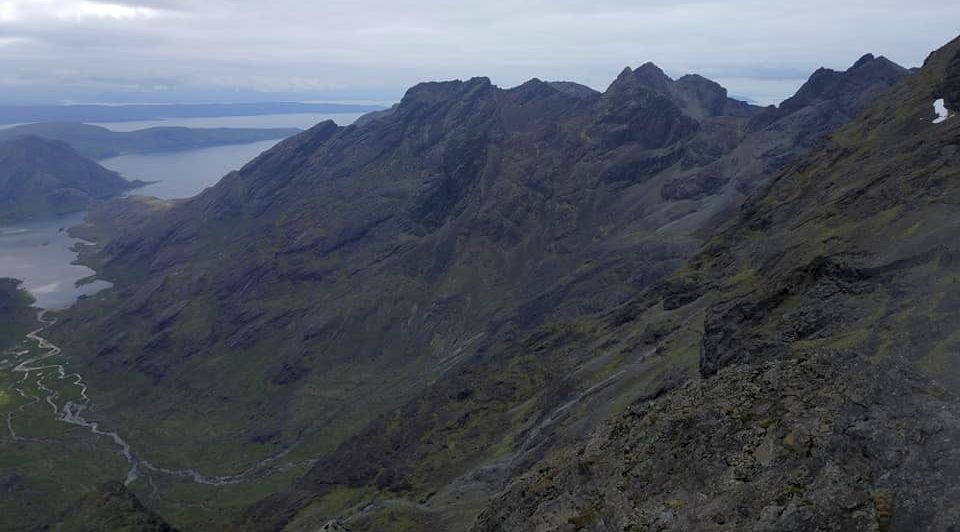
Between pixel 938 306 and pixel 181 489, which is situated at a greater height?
pixel 938 306

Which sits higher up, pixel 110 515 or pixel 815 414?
pixel 815 414

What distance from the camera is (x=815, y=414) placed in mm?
32406

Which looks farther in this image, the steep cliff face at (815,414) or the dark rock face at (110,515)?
the dark rock face at (110,515)

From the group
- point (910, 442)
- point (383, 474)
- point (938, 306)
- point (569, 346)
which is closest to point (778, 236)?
point (569, 346)

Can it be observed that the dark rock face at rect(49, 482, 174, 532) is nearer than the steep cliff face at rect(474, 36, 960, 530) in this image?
No

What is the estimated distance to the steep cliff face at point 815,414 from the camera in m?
27.4

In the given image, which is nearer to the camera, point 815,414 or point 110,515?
point 815,414

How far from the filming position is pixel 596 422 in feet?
254

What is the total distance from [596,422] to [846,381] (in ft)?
149

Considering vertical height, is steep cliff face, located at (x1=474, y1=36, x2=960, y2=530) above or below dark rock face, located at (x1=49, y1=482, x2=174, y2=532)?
above

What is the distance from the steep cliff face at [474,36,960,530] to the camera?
27.4 metres

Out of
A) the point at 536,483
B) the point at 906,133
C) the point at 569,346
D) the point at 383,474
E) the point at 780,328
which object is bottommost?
the point at 383,474

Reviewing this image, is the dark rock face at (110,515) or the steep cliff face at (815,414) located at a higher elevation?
the steep cliff face at (815,414)

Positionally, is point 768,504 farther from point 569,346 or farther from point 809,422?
point 569,346
